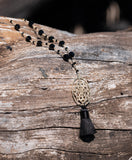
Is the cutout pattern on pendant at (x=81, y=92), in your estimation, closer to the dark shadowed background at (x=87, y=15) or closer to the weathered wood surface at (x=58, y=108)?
the weathered wood surface at (x=58, y=108)

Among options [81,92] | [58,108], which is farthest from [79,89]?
[58,108]

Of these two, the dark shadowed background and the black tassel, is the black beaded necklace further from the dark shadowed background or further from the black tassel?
the dark shadowed background

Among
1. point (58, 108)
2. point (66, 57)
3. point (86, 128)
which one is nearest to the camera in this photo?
point (86, 128)

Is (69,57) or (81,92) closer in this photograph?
(81,92)

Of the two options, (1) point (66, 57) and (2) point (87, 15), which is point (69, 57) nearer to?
(1) point (66, 57)

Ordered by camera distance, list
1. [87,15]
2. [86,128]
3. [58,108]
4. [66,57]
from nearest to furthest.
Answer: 1. [86,128]
2. [58,108]
3. [66,57]
4. [87,15]

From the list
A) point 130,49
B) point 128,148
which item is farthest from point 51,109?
point 130,49
